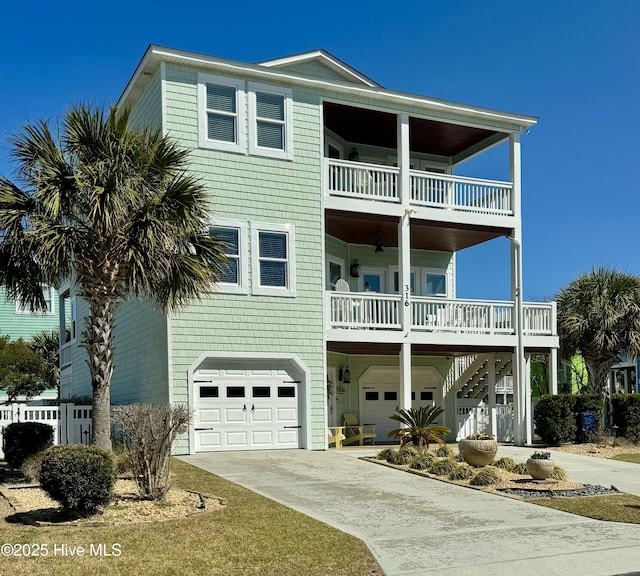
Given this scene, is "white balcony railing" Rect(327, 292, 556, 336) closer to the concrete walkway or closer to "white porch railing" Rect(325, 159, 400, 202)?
"white porch railing" Rect(325, 159, 400, 202)

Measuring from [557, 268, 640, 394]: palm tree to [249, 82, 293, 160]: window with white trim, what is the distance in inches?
448

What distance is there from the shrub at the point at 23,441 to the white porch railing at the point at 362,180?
9.58 meters

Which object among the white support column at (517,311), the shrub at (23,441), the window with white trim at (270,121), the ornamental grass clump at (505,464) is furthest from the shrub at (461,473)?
the window with white trim at (270,121)

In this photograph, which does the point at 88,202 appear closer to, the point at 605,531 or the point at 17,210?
the point at 17,210

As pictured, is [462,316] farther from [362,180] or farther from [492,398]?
[362,180]

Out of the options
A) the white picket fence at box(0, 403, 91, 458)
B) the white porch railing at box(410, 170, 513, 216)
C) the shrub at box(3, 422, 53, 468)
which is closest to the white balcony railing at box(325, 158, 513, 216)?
the white porch railing at box(410, 170, 513, 216)

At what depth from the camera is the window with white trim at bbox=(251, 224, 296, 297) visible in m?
19.4

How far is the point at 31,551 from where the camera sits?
8.59 m

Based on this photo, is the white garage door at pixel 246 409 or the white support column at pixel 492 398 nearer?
the white garage door at pixel 246 409

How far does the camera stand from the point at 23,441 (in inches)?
584

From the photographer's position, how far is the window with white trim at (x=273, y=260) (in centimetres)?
1942

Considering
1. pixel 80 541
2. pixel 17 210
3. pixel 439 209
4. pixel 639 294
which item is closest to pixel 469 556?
pixel 80 541

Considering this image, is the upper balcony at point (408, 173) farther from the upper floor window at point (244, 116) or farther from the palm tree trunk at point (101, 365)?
the palm tree trunk at point (101, 365)

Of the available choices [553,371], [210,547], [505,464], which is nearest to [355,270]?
[553,371]
